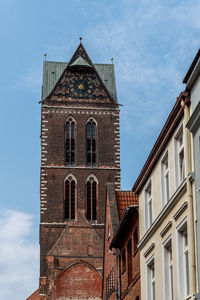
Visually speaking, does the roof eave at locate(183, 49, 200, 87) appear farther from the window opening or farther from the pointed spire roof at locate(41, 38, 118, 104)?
the pointed spire roof at locate(41, 38, 118, 104)

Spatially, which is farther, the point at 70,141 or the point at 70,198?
the point at 70,141

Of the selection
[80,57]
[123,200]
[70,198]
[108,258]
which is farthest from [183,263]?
[80,57]

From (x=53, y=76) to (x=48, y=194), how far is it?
1270 centimetres

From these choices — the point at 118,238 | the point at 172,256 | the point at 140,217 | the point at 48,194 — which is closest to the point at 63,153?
the point at 48,194

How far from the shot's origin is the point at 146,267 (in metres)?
24.9

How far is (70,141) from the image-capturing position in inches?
2832

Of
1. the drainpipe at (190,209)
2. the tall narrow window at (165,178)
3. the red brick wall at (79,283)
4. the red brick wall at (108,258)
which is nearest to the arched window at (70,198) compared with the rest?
the red brick wall at (79,283)

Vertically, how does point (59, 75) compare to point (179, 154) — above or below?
above

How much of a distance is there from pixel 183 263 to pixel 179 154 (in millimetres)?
2821

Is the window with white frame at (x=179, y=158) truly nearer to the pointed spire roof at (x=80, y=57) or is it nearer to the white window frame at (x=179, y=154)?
the white window frame at (x=179, y=154)

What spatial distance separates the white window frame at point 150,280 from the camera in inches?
952

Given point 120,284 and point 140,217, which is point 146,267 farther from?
point 120,284

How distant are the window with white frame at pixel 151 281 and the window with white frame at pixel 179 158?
4433 millimetres

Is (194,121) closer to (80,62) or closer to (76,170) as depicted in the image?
(76,170)
